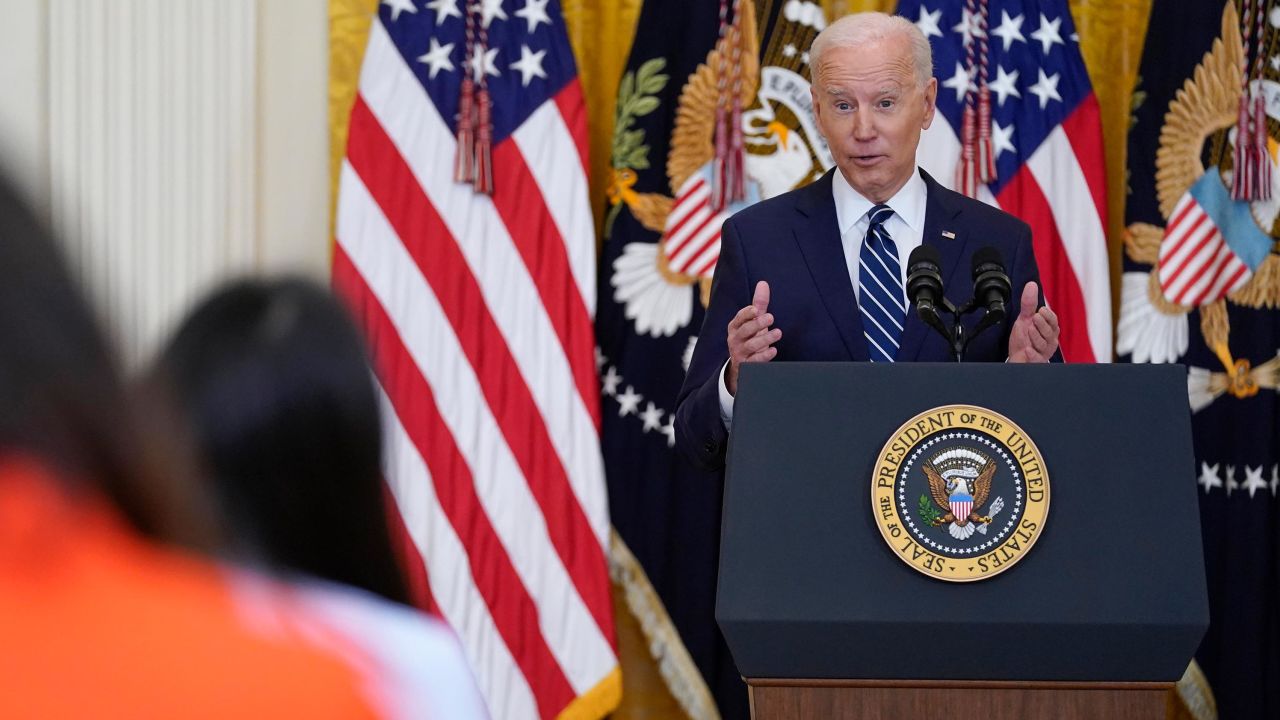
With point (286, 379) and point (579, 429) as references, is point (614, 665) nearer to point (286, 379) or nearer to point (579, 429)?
point (579, 429)

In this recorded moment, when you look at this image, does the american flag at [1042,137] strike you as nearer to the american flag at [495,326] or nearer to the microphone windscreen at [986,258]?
the american flag at [495,326]

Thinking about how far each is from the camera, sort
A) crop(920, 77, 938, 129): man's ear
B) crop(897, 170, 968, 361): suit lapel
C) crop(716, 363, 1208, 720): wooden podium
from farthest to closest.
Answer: crop(920, 77, 938, 129): man's ear < crop(897, 170, 968, 361): suit lapel < crop(716, 363, 1208, 720): wooden podium

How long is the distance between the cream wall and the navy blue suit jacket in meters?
1.81

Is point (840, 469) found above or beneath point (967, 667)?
above

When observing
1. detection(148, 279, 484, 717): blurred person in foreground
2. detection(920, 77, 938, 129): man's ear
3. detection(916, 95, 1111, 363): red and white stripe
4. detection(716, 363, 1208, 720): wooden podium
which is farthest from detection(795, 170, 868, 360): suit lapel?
detection(148, 279, 484, 717): blurred person in foreground

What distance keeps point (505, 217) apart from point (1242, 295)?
219 cm

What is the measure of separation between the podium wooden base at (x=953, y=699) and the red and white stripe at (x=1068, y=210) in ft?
7.95

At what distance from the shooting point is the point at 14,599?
618 millimetres

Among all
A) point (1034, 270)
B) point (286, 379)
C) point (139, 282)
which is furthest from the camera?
point (139, 282)

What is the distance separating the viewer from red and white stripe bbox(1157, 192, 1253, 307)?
4645mm

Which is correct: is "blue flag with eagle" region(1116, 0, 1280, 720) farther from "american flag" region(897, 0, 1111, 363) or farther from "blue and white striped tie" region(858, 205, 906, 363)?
"blue and white striped tie" region(858, 205, 906, 363)

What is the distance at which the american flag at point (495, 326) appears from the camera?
4609mm

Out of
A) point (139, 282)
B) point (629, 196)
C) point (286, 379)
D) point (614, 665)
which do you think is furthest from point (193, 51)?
point (286, 379)

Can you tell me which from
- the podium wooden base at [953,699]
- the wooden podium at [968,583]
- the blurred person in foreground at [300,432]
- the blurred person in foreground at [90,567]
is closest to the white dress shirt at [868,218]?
the wooden podium at [968,583]
